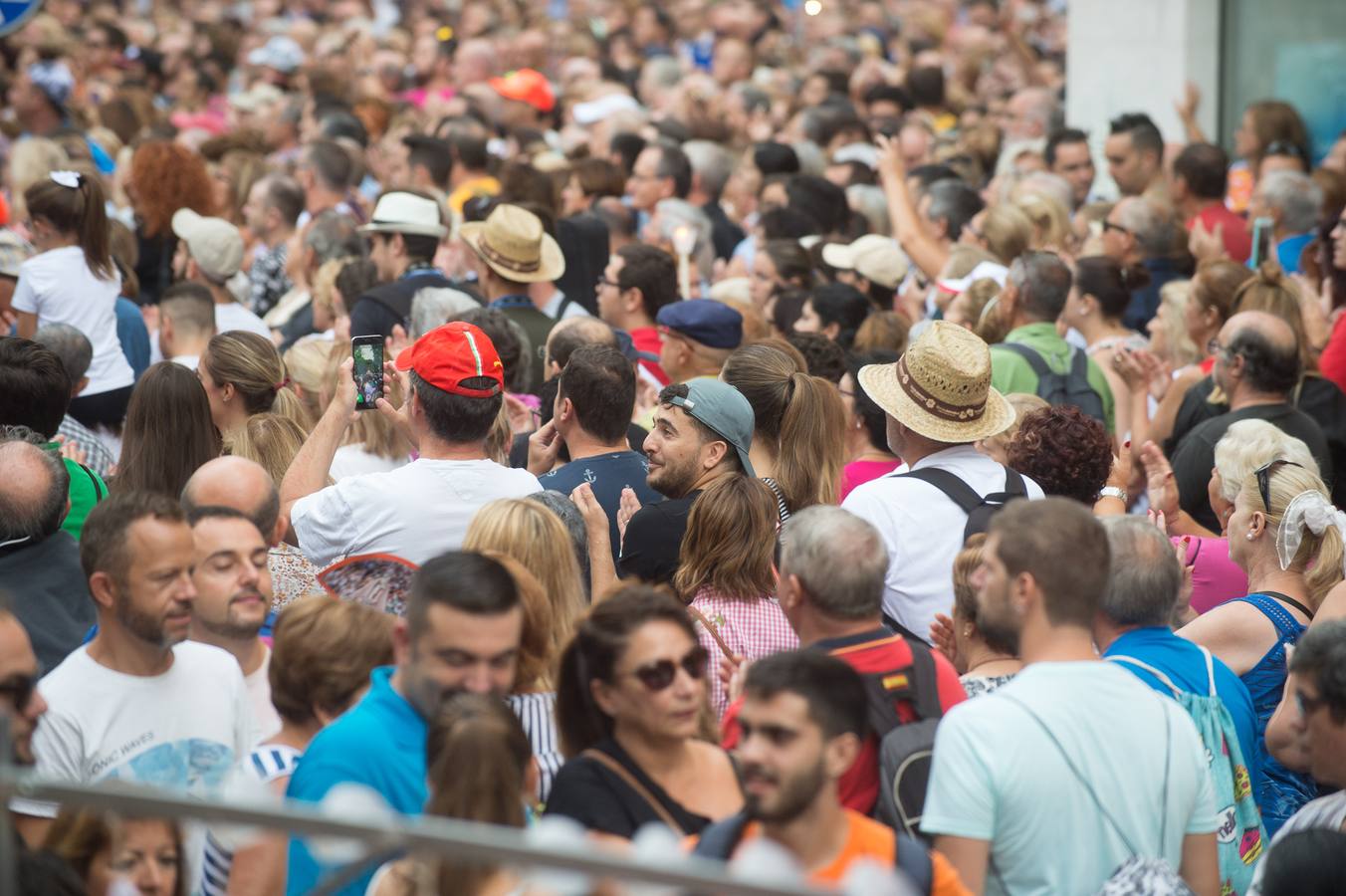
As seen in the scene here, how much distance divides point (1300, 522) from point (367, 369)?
109 inches

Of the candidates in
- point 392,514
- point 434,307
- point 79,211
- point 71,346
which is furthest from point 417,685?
point 79,211

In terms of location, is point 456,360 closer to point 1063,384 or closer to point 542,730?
point 542,730

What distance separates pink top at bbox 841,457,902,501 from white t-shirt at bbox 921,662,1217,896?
2507 mm

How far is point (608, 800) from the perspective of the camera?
3.25 metres

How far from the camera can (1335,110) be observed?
523 inches

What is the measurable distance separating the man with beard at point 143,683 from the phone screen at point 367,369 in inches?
59.8

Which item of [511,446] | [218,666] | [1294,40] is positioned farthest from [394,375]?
[1294,40]

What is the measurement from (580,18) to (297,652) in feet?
58.6

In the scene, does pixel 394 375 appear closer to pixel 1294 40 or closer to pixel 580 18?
pixel 1294 40

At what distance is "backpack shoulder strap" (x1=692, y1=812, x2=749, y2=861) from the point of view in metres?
2.98

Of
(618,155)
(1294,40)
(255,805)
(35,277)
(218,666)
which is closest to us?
(255,805)

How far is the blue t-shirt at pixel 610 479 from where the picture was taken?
5.40 m

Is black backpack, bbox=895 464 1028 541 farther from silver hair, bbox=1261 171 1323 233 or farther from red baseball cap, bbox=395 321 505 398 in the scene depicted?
silver hair, bbox=1261 171 1323 233

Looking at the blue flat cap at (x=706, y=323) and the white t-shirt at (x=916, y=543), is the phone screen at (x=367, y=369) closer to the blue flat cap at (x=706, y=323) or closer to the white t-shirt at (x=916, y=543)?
the white t-shirt at (x=916, y=543)
